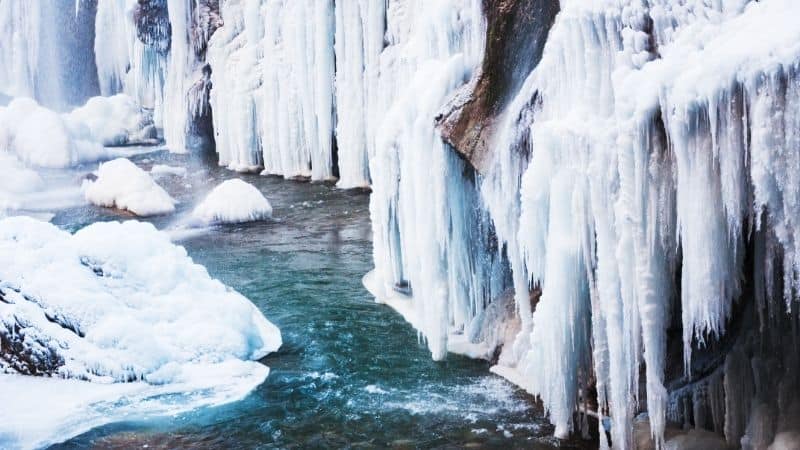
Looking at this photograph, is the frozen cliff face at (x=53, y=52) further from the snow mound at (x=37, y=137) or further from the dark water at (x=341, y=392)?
the dark water at (x=341, y=392)

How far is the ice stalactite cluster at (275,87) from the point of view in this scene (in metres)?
20.8

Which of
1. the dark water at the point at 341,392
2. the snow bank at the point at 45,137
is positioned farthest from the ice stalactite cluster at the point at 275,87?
the dark water at the point at 341,392

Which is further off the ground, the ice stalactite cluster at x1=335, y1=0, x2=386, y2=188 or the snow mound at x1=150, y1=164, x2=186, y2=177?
the ice stalactite cluster at x1=335, y1=0, x2=386, y2=188

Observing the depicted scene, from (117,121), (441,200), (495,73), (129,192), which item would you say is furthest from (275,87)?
(495,73)

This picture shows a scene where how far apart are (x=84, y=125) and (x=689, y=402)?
74.5 feet

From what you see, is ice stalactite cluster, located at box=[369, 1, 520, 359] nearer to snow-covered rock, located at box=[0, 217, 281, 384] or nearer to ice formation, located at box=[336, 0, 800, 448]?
ice formation, located at box=[336, 0, 800, 448]

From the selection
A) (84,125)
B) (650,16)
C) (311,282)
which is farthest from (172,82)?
(650,16)

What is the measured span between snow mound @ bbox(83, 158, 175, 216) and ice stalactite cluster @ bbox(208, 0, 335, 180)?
338cm

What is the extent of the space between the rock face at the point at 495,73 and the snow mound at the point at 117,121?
2048cm

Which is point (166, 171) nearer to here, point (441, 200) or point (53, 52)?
point (53, 52)

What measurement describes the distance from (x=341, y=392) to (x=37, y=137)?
18611 millimetres

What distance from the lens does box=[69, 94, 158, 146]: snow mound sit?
2859 centimetres

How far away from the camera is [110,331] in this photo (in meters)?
9.83

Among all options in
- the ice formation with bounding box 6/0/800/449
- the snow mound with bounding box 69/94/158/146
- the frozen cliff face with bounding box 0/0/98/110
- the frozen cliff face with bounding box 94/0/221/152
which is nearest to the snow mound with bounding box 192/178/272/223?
the ice formation with bounding box 6/0/800/449
